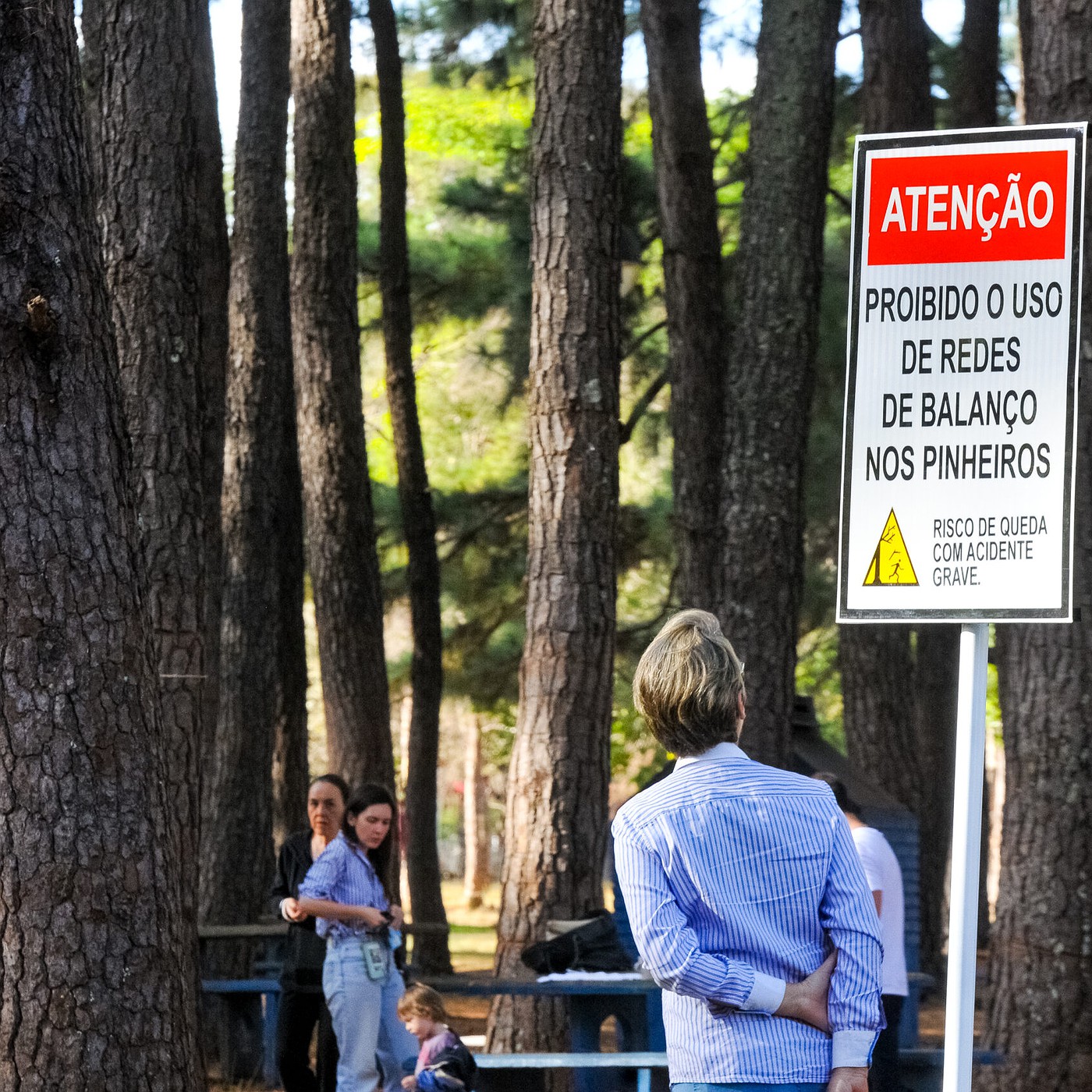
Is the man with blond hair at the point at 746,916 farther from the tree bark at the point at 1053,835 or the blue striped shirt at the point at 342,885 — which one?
the blue striped shirt at the point at 342,885

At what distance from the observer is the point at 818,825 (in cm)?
313

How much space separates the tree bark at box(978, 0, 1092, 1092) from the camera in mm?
7441

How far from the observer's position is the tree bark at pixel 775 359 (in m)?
11.4

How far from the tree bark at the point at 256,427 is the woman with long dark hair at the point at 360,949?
5.30 meters

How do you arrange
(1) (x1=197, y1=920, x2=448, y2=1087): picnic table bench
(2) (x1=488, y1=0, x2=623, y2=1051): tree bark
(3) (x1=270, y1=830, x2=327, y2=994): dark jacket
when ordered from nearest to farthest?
(3) (x1=270, y1=830, x2=327, y2=994): dark jacket
(2) (x1=488, y1=0, x2=623, y2=1051): tree bark
(1) (x1=197, y1=920, x2=448, y2=1087): picnic table bench

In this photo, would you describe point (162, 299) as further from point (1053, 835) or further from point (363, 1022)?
point (1053, 835)

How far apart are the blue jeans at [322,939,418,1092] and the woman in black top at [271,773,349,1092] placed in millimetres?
230

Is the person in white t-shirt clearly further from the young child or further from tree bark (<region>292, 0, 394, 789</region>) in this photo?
tree bark (<region>292, 0, 394, 789</region>)

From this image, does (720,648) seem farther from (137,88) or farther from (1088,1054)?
(137,88)

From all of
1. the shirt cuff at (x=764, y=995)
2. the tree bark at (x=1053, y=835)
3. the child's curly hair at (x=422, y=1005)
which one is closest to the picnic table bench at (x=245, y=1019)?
the child's curly hair at (x=422, y=1005)

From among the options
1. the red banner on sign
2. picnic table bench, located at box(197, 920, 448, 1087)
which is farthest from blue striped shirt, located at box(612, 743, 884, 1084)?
picnic table bench, located at box(197, 920, 448, 1087)

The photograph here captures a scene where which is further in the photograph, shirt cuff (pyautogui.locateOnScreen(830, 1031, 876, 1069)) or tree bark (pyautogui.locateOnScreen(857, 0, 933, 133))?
tree bark (pyautogui.locateOnScreen(857, 0, 933, 133))

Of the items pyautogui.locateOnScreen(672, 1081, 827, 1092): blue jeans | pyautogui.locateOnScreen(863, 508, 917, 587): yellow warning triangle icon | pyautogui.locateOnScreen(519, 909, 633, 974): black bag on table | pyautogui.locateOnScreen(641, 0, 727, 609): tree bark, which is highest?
pyautogui.locateOnScreen(641, 0, 727, 609): tree bark

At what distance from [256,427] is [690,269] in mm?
3600
